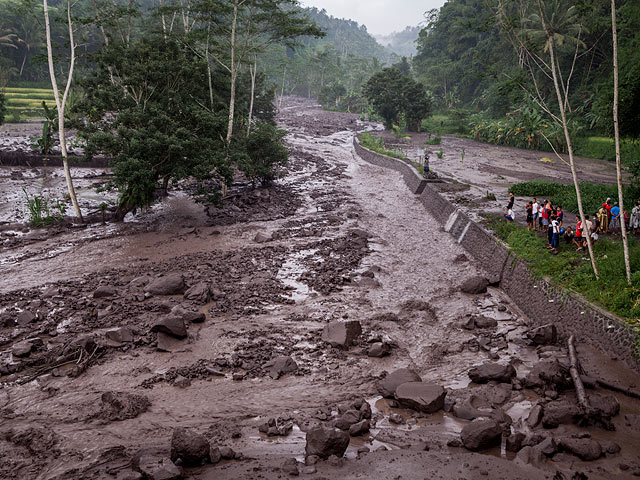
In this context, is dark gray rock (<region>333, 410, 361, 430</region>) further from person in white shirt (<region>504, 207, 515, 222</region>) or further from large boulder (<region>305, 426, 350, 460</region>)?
person in white shirt (<region>504, 207, 515, 222</region>)

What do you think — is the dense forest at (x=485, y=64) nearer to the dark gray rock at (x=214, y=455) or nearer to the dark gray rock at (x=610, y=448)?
the dark gray rock at (x=610, y=448)

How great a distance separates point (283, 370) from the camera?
32.3ft

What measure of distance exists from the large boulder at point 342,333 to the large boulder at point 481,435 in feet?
12.8

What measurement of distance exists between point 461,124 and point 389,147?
60.3 feet

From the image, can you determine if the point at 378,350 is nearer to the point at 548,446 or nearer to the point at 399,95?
the point at 548,446

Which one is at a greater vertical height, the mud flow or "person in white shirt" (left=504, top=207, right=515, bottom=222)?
"person in white shirt" (left=504, top=207, right=515, bottom=222)

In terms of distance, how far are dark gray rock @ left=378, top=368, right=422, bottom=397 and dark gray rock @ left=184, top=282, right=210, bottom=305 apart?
19.6ft

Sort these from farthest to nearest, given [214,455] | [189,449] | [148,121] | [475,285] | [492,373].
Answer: [148,121]
[475,285]
[492,373]
[214,455]
[189,449]

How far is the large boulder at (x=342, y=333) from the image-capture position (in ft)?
36.1

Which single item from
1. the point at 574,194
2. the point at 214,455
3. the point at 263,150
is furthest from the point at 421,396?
the point at 263,150

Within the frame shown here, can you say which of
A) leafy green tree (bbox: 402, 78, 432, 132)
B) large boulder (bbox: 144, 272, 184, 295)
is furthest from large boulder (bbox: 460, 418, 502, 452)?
leafy green tree (bbox: 402, 78, 432, 132)

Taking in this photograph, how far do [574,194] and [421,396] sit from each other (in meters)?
17.0

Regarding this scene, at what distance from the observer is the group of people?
14094mm

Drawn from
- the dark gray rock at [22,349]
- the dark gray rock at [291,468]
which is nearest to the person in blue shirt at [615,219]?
the dark gray rock at [291,468]
